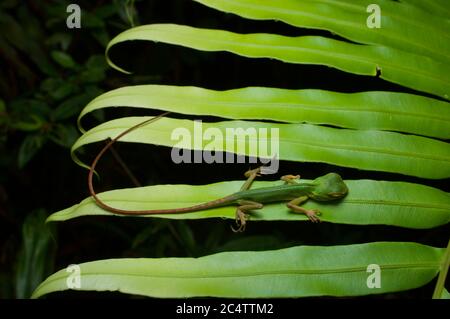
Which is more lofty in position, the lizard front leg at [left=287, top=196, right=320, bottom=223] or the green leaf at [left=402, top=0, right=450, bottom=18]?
the green leaf at [left=402, top=0, right=450, bottom=18]

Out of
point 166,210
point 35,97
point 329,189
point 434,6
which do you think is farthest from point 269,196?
point 35,97

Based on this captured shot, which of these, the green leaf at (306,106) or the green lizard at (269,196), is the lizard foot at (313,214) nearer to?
the green lizard at (269,196)

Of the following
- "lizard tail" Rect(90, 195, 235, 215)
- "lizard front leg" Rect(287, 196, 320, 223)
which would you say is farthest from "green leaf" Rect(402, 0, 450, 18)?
"lizard tail" Rect(90, 195, 235, 215)

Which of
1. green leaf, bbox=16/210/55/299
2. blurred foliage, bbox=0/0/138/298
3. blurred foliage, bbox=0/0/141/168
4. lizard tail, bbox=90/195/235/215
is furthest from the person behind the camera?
blurred foliage, bbox=0/0/141/168

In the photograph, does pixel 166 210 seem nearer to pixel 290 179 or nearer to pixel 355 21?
pixel 290 179

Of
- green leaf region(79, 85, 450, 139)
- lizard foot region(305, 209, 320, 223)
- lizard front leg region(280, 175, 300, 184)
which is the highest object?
green leaf region(79, 85, 450, 139)

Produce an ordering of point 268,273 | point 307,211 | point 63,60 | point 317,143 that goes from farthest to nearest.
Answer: point 63,60
point 307,211
point 317,143
point 268,273

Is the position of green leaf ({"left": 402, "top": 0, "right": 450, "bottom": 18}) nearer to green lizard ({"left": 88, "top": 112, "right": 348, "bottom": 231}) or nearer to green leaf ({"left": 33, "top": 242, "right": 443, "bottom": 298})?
green lizard ({"left": 88, "top": 112, "right": 348, "bottom": 231})

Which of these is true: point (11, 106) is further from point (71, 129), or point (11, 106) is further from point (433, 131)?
point (433, 131)

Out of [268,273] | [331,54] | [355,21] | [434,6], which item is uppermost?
[434,6]
